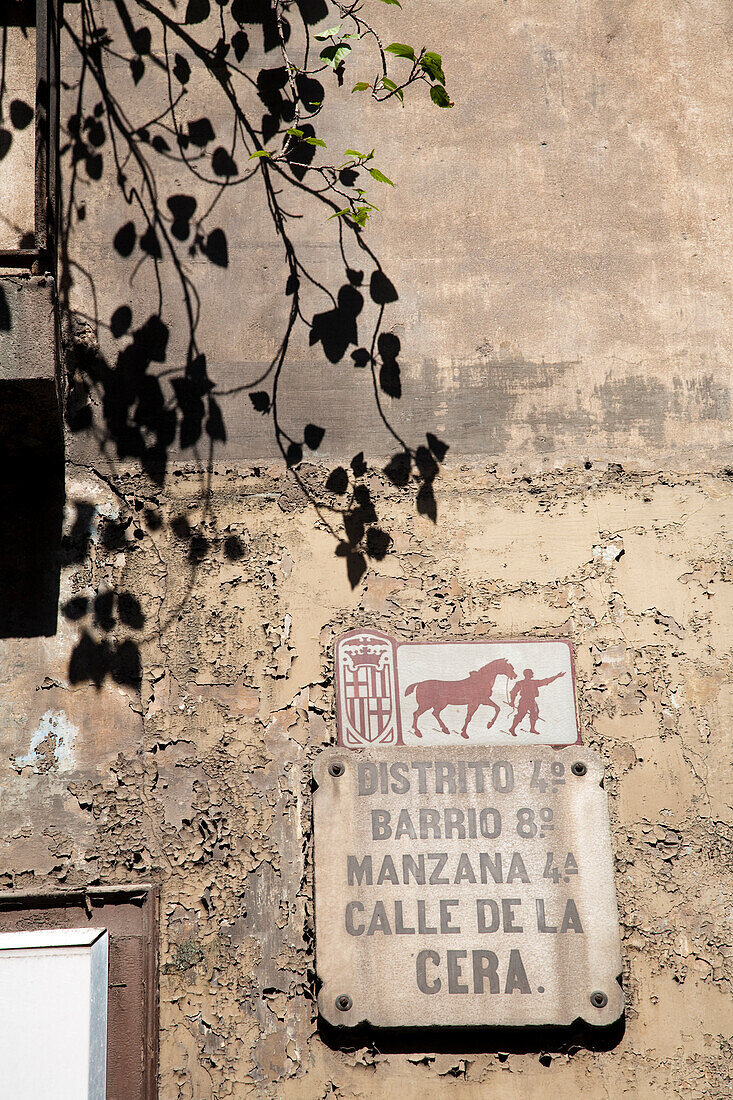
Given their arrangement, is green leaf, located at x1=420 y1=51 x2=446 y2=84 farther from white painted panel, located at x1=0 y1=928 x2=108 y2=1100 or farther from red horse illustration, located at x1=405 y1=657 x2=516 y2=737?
white painted panel, located at x1=0 y1=928 x2=108 y2=1100

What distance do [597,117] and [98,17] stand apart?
1.89 meters

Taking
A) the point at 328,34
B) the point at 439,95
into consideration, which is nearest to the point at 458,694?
the point at 439,95

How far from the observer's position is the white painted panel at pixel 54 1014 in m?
2.46

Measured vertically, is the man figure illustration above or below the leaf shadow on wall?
below

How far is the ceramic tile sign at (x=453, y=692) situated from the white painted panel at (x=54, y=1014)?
98 centimetres

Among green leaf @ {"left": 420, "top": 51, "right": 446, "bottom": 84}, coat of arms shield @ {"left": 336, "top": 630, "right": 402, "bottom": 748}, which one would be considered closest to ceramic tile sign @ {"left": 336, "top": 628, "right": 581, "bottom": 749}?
coat of arms shield @ {"left": 336, "top": 630, "right": 402, "bottom": 748}

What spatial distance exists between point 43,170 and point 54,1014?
8.28ft

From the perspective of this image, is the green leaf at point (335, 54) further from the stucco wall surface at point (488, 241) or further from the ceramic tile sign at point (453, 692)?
the ceramic tile sign at point (453, 692)

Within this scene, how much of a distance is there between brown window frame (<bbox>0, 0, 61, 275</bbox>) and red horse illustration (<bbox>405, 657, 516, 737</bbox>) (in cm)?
176

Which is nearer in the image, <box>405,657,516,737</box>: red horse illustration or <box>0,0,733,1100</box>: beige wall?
<box>0,0,733,1100</box>: beige wall

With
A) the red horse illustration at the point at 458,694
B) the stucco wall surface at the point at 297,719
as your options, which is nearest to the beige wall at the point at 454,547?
the stucco wall surface at the point at 297,719

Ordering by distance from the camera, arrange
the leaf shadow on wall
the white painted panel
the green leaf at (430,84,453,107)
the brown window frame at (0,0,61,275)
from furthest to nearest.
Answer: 1. the leaf shadow on wall
2. the green leaf at (430,84,453,107)
3. the brown window frame at (0,0,61,275)
4. the white painted panel

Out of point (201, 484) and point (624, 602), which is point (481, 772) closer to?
point (624, 602)

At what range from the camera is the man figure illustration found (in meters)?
2.83
